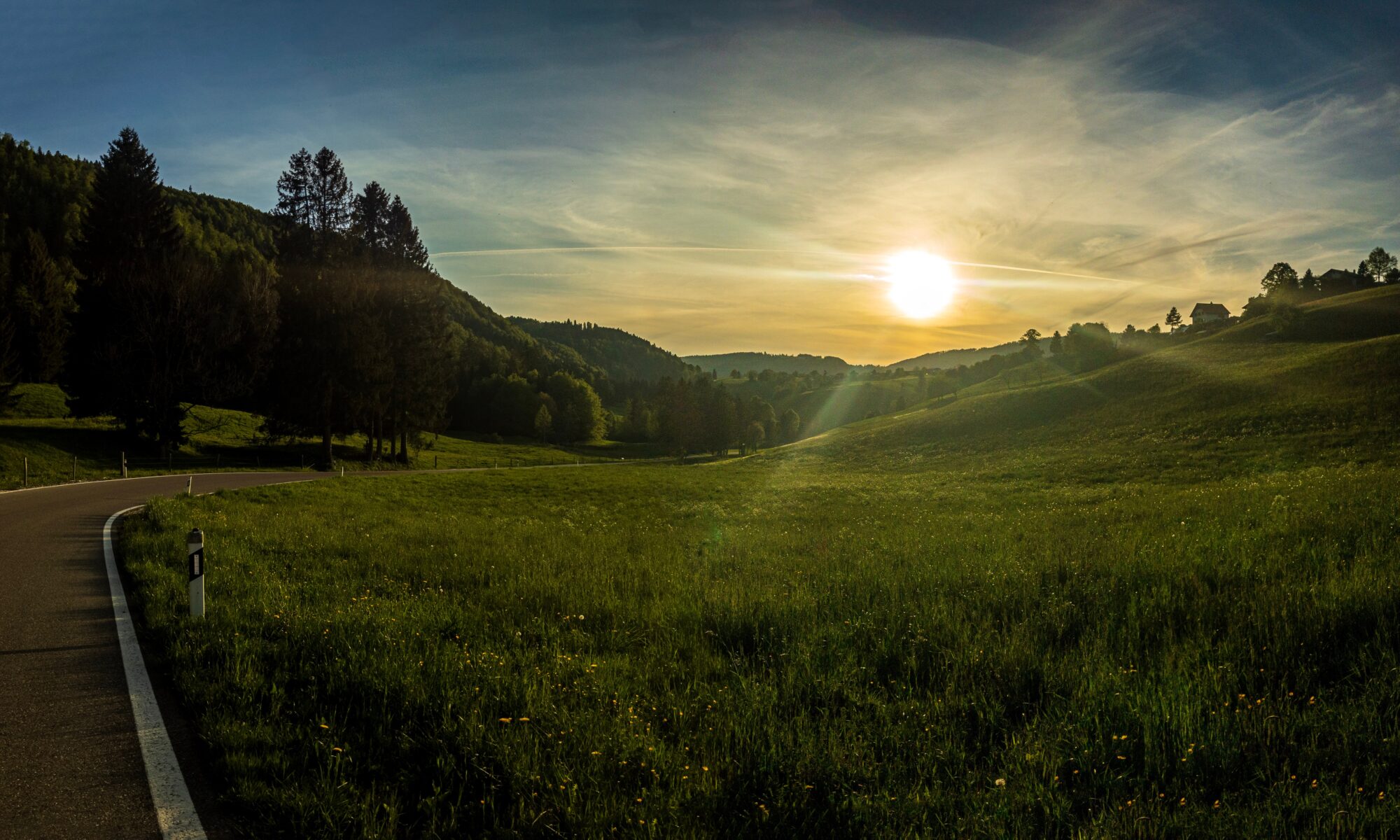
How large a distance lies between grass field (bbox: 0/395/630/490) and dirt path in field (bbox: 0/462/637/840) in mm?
24080

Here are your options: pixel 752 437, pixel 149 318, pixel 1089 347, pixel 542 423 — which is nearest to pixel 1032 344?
pixel 1089 347

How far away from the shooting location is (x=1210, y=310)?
16925cm

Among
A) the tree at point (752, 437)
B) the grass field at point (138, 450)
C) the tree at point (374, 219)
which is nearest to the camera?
the grass field at point (138, 450)

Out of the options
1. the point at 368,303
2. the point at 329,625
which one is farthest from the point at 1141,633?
the point at 368,303

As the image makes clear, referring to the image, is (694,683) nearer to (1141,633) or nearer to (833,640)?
(833,640)

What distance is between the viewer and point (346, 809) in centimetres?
426

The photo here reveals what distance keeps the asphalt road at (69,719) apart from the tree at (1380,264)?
17222cm

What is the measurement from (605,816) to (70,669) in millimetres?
6553

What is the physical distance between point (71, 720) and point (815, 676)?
632cm

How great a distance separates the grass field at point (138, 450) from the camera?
108 feet

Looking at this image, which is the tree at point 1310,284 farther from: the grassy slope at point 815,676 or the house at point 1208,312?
the grassy slope at point 815,676

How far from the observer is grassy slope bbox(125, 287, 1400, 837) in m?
4.20

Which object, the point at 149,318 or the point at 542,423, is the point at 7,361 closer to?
the point at 149,318

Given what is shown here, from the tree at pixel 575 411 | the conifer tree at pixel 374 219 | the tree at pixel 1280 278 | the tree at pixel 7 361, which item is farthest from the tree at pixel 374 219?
the tree at pixel 1280 278
